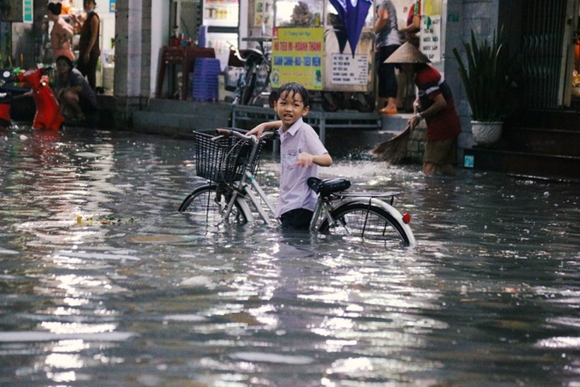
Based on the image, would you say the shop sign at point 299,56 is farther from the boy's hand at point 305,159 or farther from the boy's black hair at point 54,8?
→ the boy's hand at point 305,159

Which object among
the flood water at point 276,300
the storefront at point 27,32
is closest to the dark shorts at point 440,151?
the flood water at point 276,300

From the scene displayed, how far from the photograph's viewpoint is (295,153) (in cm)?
930

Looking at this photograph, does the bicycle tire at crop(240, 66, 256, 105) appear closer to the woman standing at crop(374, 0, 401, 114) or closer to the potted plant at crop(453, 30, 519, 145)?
the woman standing at crop(374, 0, 401, 114)

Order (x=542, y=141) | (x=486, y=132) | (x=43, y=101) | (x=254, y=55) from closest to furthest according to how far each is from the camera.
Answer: (x=542, y=141) → (x=486, y=132) → (x=254, y=55) → (x=43, y=101)

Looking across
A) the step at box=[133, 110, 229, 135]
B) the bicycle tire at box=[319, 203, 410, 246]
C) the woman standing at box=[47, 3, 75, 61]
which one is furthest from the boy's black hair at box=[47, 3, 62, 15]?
the bicycle tire at box=[319, 203, 410, 246]

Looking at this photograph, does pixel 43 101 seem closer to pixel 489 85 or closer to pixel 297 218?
pixel 489 85

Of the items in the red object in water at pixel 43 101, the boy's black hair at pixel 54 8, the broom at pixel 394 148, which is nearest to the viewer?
the broom at pixel 394 148

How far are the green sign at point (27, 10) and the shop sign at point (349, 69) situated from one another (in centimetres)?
1372

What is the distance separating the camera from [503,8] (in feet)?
55.1

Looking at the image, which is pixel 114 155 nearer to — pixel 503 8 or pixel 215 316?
pixel 503 8

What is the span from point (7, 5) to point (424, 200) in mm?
19894

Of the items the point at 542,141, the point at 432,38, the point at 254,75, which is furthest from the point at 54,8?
the point at 542,141

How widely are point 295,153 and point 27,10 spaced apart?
2218 centimetres

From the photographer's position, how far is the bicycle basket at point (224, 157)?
9.55 metres
